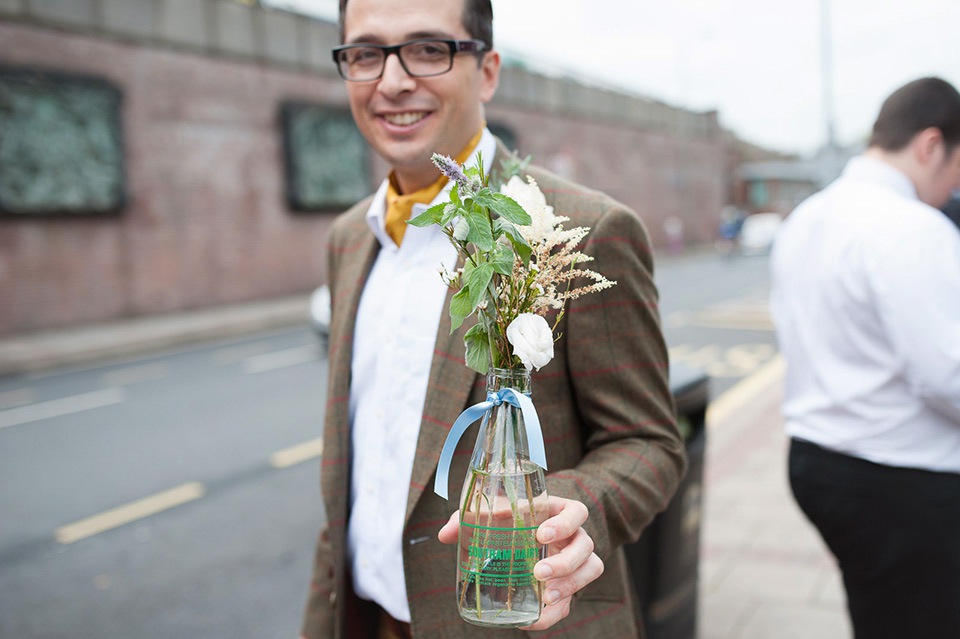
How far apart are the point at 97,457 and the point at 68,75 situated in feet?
29.1

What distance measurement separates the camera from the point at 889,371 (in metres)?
1.91

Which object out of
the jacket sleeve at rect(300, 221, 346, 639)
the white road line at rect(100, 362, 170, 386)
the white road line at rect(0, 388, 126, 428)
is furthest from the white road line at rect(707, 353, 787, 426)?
the white road line at rect(100, 362, 170, 386)

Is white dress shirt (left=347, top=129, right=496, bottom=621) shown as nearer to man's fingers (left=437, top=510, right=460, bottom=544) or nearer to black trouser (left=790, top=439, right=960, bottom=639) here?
man's fingers (left=437, top=510, right=460, bottom=544)

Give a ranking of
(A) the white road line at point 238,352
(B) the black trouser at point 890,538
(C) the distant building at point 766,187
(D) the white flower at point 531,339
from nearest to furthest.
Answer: (D) the white flower at point 531,339 < (B) the black trouser at point 890,538 < (A) the white road line at point 238,352 < (C) the distant building at point 766,187

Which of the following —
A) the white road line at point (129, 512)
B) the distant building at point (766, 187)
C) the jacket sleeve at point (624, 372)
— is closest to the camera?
the jacket sleeve at point (624, 372)

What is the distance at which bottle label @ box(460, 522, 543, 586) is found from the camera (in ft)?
3.41

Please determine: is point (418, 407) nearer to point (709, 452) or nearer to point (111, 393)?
point (709, 452)

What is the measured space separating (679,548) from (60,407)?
285 inches

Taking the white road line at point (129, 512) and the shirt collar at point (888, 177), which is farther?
the white road line at point (129, 512)

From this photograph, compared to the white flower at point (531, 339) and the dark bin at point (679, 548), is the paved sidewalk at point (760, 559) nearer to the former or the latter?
the dark bin at point (679, 548)

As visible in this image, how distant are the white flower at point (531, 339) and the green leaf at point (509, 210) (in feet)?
0.42

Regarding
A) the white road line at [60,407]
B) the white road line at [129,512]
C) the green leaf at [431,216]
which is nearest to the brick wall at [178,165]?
the white road line at [60,407]

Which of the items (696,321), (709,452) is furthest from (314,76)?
(709,452)

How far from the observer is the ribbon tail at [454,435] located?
1078 millimetres
